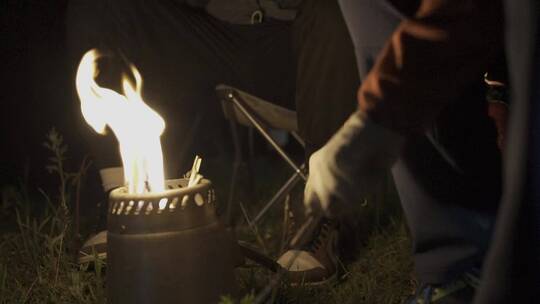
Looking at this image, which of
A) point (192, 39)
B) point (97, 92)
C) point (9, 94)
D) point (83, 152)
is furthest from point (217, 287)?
point (9, 94)

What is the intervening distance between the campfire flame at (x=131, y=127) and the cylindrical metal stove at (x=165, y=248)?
8 cm

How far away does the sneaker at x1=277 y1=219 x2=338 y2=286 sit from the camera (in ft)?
6.54

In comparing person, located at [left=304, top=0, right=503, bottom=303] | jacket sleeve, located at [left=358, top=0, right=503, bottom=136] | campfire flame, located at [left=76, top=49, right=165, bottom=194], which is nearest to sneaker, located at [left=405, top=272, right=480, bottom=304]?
person, located at [left=304, top=0, right=503, bottom=303]

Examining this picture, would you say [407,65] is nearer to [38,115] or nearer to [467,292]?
[467,292]

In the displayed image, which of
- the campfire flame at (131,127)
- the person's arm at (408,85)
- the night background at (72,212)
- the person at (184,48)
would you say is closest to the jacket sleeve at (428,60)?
the person's arm at (408,85)

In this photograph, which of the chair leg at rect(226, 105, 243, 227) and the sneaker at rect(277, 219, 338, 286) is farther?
the chair leg at rect(226, 105, 243, 227)

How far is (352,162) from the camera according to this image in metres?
1.29

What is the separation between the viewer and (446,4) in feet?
3.94

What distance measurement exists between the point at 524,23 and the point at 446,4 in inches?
5.2

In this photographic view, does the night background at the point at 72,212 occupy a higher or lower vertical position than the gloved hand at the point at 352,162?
lower

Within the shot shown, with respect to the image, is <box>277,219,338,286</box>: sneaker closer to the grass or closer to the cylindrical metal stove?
the grass

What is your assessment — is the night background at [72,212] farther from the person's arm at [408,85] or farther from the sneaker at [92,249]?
the person's arm at [408,85]

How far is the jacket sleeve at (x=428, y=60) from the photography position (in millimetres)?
1214

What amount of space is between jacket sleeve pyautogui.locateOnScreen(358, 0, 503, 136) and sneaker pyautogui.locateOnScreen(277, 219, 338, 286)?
30.6 inches
